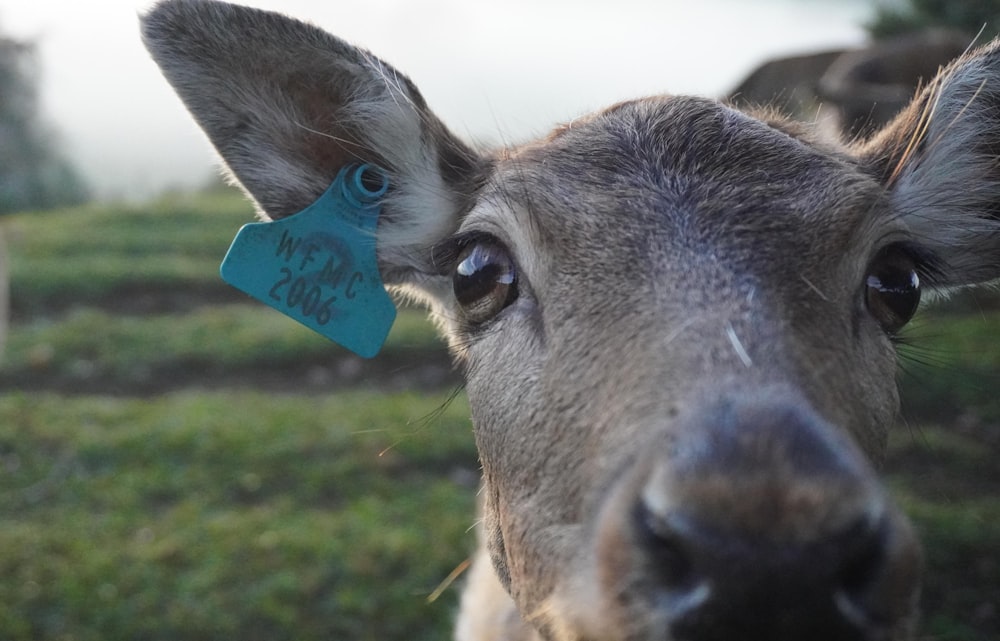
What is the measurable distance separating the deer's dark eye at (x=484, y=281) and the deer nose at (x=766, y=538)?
102 centimetres

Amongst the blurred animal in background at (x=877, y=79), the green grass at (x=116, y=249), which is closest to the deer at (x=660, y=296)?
the blurred animal in background at (x=877, y=79)

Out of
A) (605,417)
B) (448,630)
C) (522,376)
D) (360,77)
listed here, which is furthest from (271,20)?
(448,630)

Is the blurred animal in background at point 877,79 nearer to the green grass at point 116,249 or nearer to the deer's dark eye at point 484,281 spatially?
the deer's dark eye at point 484,281

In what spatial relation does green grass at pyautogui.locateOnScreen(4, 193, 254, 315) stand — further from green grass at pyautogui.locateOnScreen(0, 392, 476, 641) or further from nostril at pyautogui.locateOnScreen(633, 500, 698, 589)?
nostril at pyautogui.locateOnScreen(633, 500, 698, 589)

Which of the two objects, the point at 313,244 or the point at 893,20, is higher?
the point at 313,244

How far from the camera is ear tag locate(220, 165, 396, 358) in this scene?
2.86 meters

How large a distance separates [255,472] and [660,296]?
20.4 feet

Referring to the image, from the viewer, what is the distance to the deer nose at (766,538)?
146 cm

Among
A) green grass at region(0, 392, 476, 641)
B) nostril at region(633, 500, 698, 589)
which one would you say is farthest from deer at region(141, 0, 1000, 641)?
green grass at region(0, 392, 476, 641)

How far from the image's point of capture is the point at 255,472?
7477mm

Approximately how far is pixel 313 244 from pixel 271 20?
0.76 metres

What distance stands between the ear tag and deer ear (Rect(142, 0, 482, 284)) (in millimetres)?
108

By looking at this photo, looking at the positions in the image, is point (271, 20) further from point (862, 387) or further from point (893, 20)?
point (893, 20)

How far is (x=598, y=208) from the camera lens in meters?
2.33
